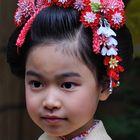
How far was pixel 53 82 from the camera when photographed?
217cm

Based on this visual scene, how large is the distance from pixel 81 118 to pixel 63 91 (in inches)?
5.2

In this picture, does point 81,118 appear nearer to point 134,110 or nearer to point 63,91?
point 63,91

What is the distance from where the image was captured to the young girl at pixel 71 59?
7.10 ft

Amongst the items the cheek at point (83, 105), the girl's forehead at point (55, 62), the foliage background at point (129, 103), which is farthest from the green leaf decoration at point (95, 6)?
the foliage background at point (129, 103)

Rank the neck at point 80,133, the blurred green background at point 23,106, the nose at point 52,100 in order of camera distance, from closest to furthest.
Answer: the nose at point 52,100 → the neck at point 80,133 → the blurred green background at point 23,106

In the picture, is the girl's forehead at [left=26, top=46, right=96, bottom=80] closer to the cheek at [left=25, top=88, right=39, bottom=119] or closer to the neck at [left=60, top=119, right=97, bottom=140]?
the cheek at [left=25, top=88, right=39, bottom=119]

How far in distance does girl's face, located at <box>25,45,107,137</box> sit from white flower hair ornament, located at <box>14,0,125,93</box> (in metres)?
0.08

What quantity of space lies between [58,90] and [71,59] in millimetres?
121

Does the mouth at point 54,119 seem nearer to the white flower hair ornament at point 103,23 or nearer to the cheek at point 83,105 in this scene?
the cheek at point 83,105

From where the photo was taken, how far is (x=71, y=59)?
2.17 metres

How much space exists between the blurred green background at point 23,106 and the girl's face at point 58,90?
3.98 ft

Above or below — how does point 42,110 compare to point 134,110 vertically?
above

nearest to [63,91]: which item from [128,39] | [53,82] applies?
[53,82]

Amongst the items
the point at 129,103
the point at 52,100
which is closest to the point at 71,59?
the point at 52,100
